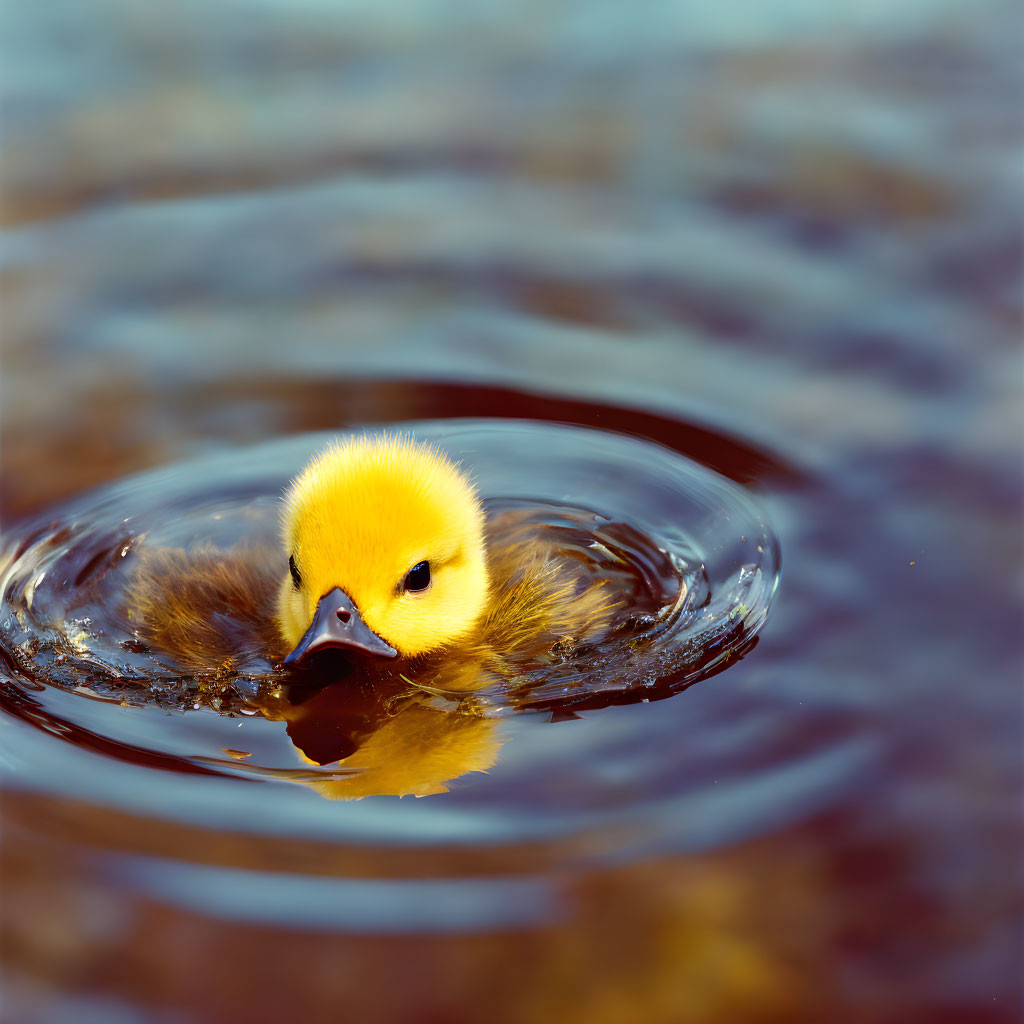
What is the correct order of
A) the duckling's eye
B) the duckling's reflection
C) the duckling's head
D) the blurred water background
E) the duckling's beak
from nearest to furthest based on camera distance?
the blurred water background
the duckling's reflection
the duckling's beak
the duckling's head
the duckling's eye

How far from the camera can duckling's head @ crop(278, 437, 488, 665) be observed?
8.54 feet

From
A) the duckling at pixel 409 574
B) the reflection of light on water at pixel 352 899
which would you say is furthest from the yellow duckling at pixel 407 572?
the reflection of light on water at pixel 352 899

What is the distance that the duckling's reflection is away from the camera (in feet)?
7.60

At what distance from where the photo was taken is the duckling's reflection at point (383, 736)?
2.32 meters

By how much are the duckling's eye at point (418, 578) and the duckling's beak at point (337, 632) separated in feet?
0.53

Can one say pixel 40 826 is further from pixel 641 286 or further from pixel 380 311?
pixel 641 286

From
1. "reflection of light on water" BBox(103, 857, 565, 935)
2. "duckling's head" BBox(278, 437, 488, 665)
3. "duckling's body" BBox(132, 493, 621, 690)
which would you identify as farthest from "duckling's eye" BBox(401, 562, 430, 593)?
"reflection of light on water" BBox(103, 857, 565, 935)

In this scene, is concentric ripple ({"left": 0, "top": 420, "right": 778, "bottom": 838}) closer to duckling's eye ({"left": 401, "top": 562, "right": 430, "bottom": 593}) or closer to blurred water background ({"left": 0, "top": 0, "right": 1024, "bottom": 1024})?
blurred water background ({"left": 0, "top": 0, "right": 1024, "bottom": 1024})

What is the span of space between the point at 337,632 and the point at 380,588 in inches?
6.4

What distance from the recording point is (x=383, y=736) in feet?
8.34

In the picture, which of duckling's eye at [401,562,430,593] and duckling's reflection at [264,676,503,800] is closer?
duckling's reflection at [264,676,503,800]

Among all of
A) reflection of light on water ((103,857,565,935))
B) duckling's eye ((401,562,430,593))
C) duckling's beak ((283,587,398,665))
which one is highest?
duckling's eye ((401,562,430,593))

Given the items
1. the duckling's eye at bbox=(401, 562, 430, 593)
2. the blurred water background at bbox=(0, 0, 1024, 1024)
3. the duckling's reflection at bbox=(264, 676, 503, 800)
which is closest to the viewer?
the blurred water background at bbox=(0, 0, 1024, 1024)

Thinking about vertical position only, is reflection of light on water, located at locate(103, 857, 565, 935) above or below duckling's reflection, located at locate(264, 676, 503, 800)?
below
